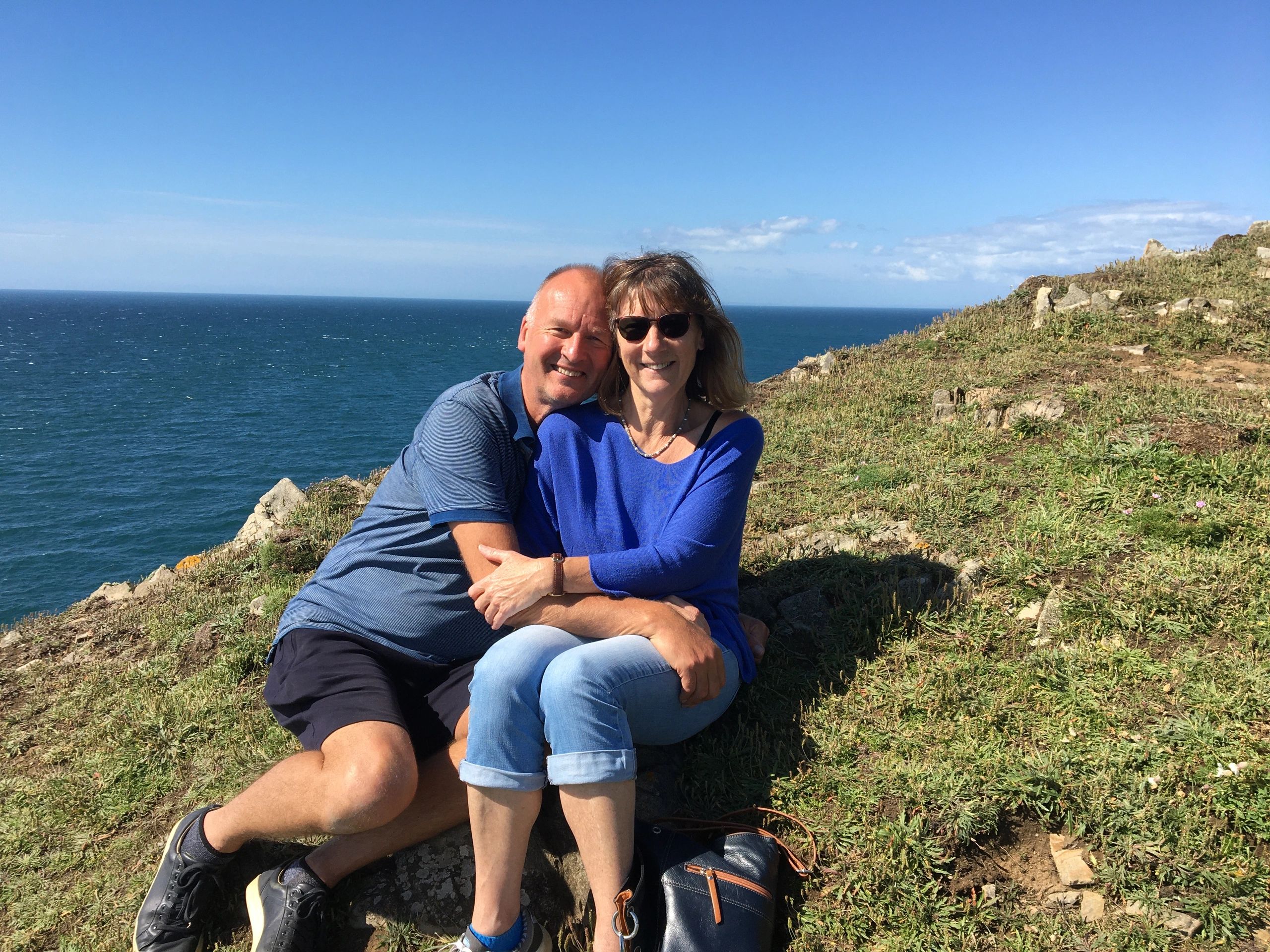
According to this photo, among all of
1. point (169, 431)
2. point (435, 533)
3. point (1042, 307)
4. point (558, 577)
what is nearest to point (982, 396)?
point (1042, 307)

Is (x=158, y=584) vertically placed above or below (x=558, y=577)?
below

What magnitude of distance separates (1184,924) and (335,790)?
3.44 meters

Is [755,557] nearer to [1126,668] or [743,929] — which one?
[1126,668]

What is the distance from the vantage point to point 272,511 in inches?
388

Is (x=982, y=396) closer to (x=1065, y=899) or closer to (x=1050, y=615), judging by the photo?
(x=1050, y=615)

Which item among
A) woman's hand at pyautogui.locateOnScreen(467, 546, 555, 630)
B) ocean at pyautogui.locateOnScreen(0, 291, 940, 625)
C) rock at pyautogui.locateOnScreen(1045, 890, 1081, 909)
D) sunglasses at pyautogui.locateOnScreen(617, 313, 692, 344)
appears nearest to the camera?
rock at pyautogui.locateOnScreen(1045, 890, 1081, 909)

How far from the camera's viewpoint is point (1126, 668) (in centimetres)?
413

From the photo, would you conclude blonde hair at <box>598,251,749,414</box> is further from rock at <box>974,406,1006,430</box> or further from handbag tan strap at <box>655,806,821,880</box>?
rock at <box>974,406,1006,430</box>

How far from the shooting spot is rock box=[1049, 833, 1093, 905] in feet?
10.6

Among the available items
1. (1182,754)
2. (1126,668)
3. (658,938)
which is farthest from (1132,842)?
(658,938)

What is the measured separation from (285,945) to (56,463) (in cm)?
4235

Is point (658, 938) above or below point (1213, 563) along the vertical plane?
below

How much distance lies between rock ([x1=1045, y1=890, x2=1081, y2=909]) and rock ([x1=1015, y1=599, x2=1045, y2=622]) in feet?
5.92

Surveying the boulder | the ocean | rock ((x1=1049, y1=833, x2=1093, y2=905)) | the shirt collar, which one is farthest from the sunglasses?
the boulder
